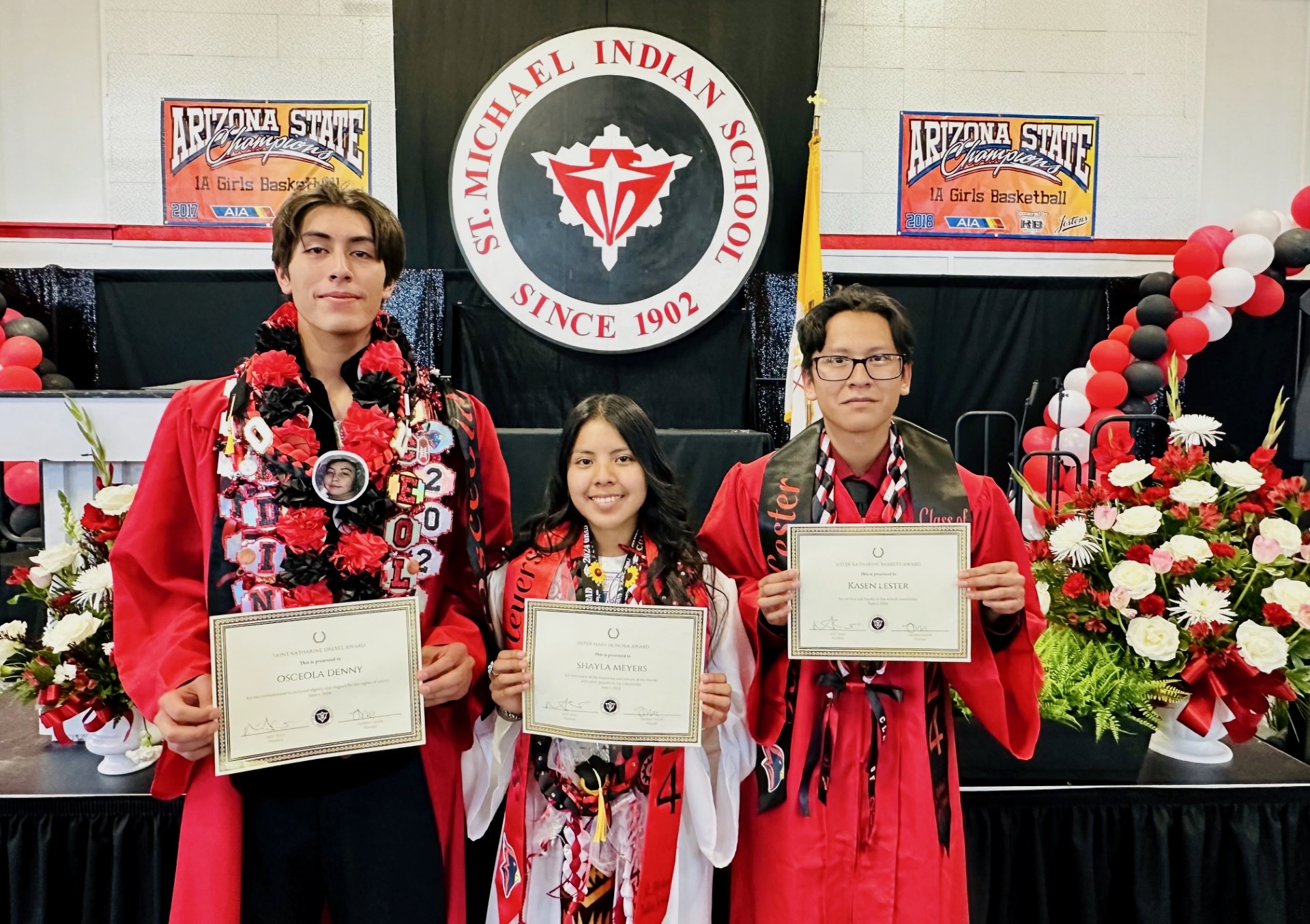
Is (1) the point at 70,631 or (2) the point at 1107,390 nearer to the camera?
(1) the point at 70,631

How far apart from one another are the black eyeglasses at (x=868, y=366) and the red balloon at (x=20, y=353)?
4901 mm

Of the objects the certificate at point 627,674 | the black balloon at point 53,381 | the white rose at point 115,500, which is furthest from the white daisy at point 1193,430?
the black balloon at point 53,381

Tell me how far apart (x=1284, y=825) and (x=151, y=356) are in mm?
5848

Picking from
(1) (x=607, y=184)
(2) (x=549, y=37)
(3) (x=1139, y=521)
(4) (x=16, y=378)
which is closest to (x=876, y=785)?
(3) (x=1139, y=521)

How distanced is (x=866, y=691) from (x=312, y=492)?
102cm

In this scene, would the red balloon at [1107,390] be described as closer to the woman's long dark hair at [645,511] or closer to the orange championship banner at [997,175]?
the orange championship banner at [997,175]

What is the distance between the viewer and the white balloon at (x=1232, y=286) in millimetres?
5059

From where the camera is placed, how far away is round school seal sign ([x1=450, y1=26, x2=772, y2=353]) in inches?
178

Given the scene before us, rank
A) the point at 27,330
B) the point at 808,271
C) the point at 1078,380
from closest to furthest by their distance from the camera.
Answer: the point at 808,271, the point at 27,330, the point at 1078,380

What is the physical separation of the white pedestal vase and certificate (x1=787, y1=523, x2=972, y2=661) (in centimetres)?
81

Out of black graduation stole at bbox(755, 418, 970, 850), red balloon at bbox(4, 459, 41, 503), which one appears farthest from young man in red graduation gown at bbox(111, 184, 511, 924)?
red balloon at bbox(4, 459, 41, 503)

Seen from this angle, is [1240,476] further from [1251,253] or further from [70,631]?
[1251,253]

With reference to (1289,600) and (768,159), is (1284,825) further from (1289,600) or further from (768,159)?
(768,159)

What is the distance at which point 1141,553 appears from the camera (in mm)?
1844
